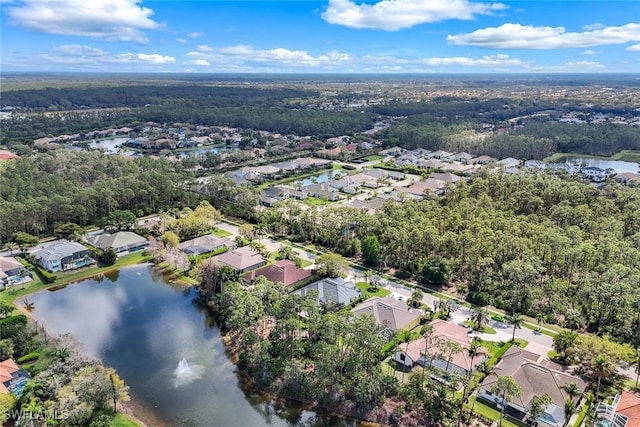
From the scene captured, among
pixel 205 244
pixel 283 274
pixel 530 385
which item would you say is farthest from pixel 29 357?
pixel 530 385

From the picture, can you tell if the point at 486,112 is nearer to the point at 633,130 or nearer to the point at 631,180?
the point at 633,130

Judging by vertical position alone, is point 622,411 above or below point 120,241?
below

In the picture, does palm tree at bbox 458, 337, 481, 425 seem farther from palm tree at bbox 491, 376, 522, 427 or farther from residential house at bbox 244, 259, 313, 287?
residential house at bbox 244, 259, 313, 287

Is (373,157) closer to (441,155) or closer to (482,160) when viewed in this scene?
(441,155)

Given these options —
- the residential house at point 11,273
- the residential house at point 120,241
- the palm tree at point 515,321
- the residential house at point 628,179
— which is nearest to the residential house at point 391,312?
the palm tree at point 515,321

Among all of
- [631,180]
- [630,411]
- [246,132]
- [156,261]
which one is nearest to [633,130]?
[631,180]

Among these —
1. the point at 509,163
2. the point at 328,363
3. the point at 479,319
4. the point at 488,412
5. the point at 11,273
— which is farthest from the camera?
the point at 509,163

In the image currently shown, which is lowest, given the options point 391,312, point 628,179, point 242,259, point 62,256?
point 391,312
